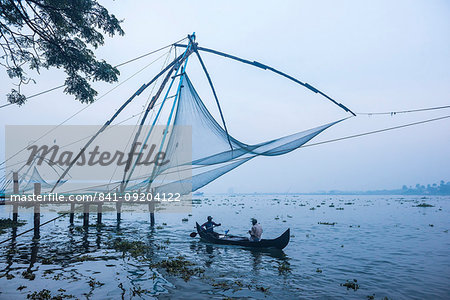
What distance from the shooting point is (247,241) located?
1429 cm

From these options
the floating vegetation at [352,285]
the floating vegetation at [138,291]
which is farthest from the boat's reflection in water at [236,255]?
the floating vegetation at [138,291]

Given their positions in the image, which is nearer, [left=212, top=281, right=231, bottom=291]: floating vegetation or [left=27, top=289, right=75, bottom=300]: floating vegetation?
[left=27, top=289, right=75, bottom=300]: floating vegetation

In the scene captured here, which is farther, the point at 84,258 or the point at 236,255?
the point at 236,255

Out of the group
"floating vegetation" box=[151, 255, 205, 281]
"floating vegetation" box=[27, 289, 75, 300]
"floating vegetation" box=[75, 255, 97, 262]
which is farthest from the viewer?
"floating vegetation" box=[75, 255, 97, 262]

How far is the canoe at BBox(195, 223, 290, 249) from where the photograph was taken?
13.8 meters

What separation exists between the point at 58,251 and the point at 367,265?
1486 cm

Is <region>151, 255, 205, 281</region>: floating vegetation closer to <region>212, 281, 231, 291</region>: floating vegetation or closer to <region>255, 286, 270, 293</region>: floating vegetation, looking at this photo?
<region>212, 281, 231, 291</region>: floating vegetation

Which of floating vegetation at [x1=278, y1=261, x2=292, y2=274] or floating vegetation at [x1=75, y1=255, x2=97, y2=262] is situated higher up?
floating vegetation at [x1=75, y1=255, x2=97, y2=262]

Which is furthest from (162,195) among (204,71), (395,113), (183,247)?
(395,113)

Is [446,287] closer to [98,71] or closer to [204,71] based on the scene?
[204,71]

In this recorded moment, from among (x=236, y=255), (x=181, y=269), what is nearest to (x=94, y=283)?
(x=181, y=269)

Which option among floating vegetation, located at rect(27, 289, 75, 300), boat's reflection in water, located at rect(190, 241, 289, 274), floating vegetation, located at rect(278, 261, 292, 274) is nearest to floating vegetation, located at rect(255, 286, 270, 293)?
boat's reflection in water, located at rect(190, 241, 289, 274)

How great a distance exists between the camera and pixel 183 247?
598 inches

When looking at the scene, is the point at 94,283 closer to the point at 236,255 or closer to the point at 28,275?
the point at 28,275
